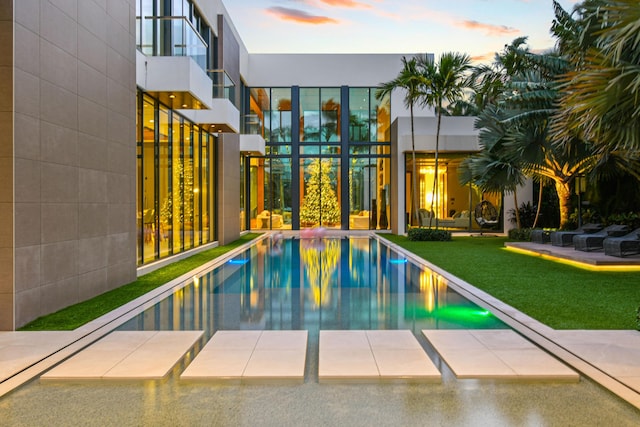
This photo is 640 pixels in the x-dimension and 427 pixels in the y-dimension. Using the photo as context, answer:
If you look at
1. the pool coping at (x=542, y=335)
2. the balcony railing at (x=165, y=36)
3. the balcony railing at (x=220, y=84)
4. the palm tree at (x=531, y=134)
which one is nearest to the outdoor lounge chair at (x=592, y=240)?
the palm tree at (x=531, y=134)

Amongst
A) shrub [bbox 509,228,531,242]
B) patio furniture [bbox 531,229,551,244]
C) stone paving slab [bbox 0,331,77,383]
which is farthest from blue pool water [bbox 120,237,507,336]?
shrub [bbox 509,228,531,242]

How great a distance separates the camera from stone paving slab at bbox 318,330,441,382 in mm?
4418

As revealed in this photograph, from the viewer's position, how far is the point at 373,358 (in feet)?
16.2

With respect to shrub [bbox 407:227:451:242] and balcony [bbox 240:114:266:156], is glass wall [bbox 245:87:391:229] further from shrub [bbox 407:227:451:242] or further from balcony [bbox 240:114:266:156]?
shrub [bbox 407:227:451:242]

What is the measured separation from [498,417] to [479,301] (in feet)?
14.1

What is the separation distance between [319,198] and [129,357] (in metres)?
21.7

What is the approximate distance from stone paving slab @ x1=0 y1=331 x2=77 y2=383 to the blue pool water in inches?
33.7

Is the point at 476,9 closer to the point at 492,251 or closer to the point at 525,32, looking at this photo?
the point at 492,251

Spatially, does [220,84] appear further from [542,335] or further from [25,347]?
[542,335]

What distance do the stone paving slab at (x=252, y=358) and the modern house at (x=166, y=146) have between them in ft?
8.70

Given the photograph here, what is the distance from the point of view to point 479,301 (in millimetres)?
7793

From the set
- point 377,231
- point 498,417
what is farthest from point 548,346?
point 377,231

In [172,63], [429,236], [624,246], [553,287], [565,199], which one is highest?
[172,63]

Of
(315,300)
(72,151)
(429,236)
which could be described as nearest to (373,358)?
(315,300)
